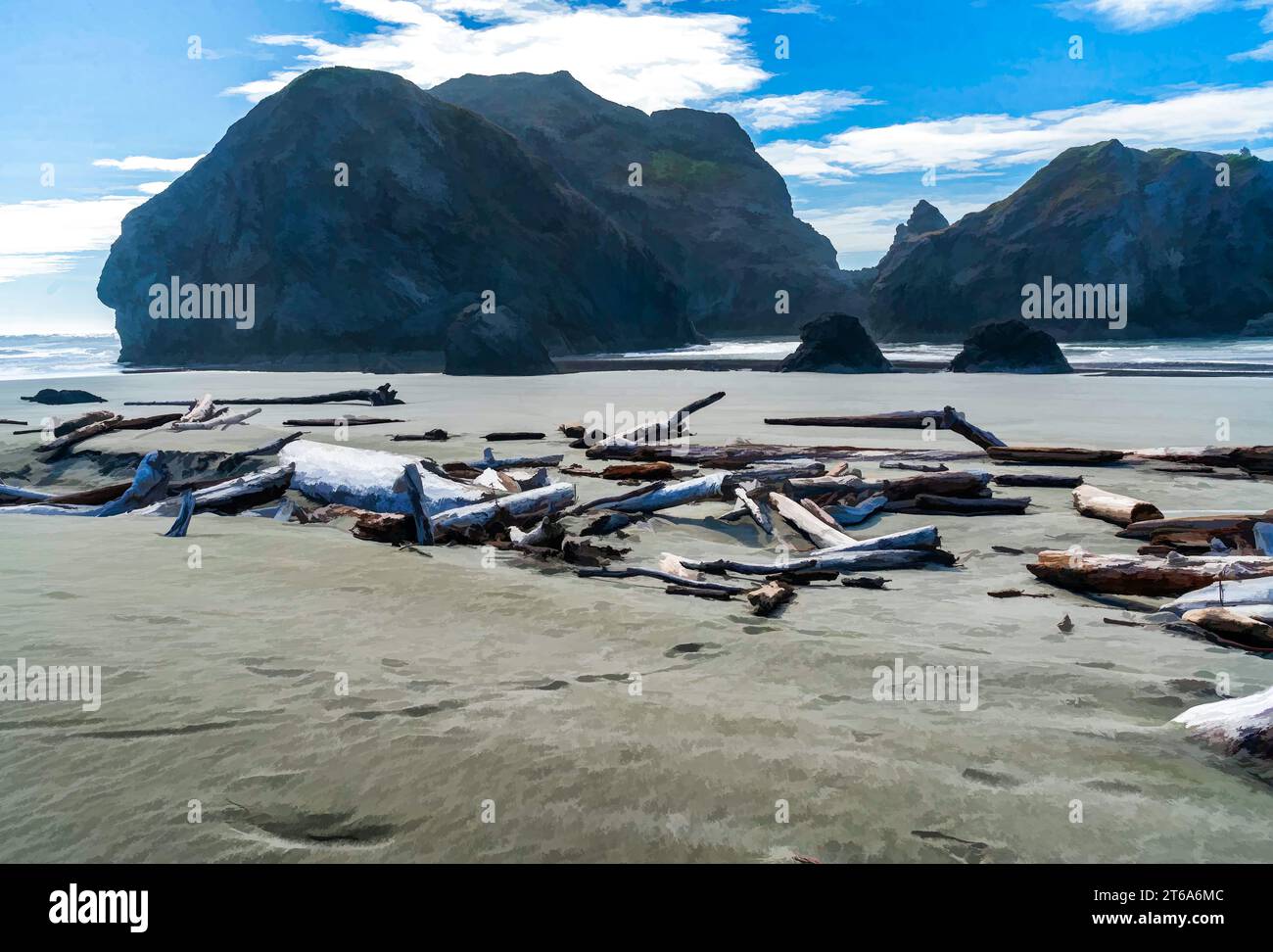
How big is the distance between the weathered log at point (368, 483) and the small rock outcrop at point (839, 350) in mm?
27584

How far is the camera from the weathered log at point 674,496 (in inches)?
291

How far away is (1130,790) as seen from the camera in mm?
2732

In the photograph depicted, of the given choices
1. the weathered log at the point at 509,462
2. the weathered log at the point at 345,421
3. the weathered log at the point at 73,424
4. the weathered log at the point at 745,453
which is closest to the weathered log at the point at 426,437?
the weathered log at the point at 345,421

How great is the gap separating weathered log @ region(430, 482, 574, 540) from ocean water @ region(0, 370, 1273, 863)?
0.57 metres

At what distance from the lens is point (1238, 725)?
297 cm

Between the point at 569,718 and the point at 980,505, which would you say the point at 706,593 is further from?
the point at 980,505

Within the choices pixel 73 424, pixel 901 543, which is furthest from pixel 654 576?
pixel 73 424

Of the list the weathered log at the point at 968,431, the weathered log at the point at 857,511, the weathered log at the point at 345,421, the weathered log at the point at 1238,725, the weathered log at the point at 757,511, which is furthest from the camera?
the weathered log at the point at 345,421

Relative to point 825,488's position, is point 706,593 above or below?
below

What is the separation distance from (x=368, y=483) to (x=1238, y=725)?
21.8 ft

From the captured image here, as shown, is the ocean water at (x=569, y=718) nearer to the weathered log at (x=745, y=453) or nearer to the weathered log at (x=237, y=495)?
the weathered log at (x=237, y=495)
